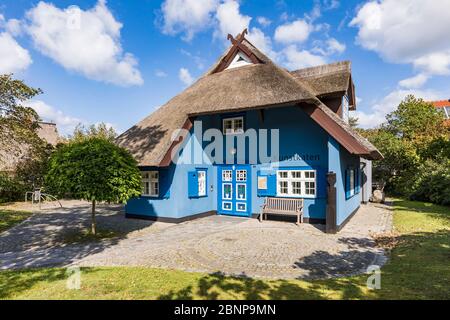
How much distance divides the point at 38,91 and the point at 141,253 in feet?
27.6

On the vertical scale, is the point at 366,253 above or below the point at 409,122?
below

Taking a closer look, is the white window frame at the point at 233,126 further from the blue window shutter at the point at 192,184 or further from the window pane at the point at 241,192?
the blue window shutter at the point at 192,184

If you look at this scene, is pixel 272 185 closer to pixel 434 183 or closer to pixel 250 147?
pixel 250 147

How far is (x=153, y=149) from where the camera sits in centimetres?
1319

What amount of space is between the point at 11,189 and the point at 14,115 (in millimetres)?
14125

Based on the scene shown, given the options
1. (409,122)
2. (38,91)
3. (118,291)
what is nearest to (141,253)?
(118,291)

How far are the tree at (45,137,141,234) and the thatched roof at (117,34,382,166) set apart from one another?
8.42 ft

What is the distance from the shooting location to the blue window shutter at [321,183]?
12141 millimetres

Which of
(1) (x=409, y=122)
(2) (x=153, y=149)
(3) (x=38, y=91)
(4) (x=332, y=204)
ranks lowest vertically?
(4) (x=332, y=204)

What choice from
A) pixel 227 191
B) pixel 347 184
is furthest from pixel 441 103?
pixel 227 191

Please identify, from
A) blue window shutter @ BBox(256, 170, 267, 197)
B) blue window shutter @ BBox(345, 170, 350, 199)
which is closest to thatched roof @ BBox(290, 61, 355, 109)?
blue window shutter @ BBox(345, 170, 350, 199)

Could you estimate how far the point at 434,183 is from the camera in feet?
63.4

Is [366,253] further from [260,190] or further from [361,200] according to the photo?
[361,200]

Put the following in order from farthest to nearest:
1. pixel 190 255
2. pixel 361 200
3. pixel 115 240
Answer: pixel 361 200, pixel 115 240, pixel 190 255
